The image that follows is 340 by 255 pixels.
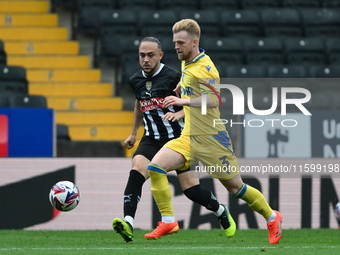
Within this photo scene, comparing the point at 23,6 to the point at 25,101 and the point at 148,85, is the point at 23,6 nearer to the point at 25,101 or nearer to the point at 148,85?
the point at 25,101

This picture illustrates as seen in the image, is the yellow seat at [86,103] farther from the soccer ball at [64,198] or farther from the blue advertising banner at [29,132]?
the soccer ball at [64,198]

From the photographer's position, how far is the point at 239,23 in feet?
41.0

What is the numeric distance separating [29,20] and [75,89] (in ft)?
6.93

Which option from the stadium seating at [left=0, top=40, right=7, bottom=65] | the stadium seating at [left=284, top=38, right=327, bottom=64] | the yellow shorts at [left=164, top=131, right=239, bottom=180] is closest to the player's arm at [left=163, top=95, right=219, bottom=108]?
the yellow shorts at [left=164, top=131, right=239, bottom=180]

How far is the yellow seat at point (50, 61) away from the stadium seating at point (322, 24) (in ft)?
12.9

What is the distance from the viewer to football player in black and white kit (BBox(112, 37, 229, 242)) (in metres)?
5.79

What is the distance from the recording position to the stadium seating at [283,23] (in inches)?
496

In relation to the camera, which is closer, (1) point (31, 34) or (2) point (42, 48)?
(2) point (42, 48)

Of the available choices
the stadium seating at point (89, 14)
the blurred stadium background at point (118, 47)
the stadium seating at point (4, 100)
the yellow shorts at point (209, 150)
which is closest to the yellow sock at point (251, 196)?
the yellow shorts at point (209, 150)

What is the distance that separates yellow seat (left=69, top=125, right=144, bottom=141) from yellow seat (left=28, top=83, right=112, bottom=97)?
3.42ft

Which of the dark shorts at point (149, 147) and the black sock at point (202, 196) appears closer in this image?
the black sock at point (202, 196)

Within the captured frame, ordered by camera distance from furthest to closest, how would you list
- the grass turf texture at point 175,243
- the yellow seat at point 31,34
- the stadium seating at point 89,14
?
the yellow seat at point 31,34 → the stadium seating at point 89,14 → the grass turf texture at point 175,243

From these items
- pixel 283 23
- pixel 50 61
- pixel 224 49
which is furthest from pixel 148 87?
pixel 283 23

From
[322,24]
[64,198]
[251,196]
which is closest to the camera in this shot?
[251,196]
